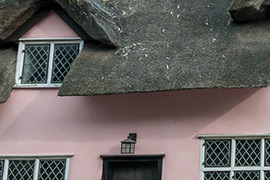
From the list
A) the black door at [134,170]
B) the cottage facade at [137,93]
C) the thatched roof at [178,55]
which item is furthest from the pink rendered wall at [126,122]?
the thatched roof at [178,55]

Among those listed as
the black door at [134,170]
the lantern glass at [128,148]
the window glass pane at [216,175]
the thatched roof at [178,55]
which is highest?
the thatched roof at [178,55]

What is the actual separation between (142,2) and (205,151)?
132 inches

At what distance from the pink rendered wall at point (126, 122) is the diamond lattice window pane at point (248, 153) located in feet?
0.69

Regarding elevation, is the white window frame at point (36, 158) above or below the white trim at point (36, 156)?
below

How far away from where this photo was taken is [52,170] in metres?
15.9

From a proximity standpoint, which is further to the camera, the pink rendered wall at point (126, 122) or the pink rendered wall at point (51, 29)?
the pink rendered wall at point (51, 29)

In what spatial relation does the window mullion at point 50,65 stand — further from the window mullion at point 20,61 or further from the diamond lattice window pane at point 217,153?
the diamond lattice window pane at point 217,153

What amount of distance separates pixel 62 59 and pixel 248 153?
12.7ft

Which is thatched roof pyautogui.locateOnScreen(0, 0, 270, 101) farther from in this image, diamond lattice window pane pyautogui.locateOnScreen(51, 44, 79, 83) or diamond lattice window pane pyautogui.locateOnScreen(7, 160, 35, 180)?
diamond lattice window pane pyautogui.locateOnScreen(7, 160, 35, 180)

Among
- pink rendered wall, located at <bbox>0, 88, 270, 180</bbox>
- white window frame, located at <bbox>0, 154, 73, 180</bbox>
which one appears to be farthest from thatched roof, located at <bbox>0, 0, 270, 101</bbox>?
white window frame, located at <bbox>0, 154, 73, 180</bbox>

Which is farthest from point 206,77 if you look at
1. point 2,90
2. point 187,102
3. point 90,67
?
point 2,90

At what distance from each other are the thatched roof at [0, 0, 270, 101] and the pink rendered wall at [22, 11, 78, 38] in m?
0.20

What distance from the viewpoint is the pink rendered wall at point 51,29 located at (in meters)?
16.7

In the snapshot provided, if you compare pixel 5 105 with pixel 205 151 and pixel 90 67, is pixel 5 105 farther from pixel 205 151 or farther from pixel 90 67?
pixel 205 151
